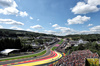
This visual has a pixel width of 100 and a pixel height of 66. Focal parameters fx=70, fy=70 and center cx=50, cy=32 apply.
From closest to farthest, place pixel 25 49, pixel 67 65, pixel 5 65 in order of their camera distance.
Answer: pixel 67 65
pixel 5 65
pixel 25 49

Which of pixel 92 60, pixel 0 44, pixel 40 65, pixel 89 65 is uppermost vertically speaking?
pixel 0 44

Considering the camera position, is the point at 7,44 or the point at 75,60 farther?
the point at 7,44

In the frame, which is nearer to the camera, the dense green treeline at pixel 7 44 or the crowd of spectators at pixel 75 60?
the crowd of spectators at pixel 75 60

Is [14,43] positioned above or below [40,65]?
above

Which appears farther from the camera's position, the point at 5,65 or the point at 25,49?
the point at 25,49

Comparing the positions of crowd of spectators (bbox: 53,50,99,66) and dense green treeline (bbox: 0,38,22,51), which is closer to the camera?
crowd of spectators (bbox: 53,50,99,66)

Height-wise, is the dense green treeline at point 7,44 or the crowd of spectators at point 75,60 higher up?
the dense green treeline at point 7,44

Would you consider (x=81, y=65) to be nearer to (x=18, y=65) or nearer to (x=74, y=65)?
(x=74, y=65)

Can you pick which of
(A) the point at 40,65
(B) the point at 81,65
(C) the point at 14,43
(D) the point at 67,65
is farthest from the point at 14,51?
(B) the point at 81,65

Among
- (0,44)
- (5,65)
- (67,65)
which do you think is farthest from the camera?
(0,44)

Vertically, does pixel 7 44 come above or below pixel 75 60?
above

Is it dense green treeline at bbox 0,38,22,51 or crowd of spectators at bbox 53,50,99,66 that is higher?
dense green treeline at bbox 0,38,22,51
